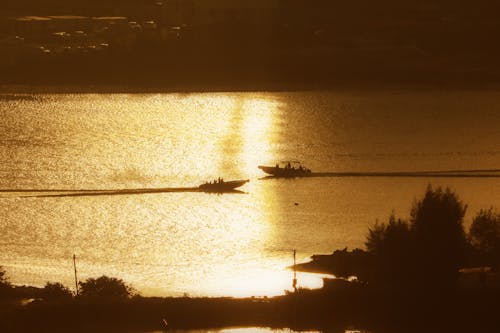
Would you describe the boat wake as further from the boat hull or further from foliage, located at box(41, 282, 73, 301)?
foliage, located at box(41, 282, 73, 301)

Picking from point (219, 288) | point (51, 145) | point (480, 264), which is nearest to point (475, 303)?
point (480, 264)

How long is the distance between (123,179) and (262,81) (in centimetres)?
754

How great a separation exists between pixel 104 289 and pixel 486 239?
182 centimetres

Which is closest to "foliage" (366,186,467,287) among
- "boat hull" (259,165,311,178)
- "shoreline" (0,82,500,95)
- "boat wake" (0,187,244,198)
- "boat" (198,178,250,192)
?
"boat" (198,178,250,192)

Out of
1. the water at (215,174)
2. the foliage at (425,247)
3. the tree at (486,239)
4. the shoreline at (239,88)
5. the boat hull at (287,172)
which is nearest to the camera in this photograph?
the foliage at (425,247)

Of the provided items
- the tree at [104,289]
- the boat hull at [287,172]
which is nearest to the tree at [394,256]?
the tree at [104,289]

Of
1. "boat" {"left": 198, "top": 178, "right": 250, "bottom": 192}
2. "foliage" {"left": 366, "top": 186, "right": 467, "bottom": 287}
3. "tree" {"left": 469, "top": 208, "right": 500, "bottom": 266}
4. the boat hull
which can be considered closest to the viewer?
"foliage" {"left": 366, "top": 186, "right": 467, "bottom": 287}

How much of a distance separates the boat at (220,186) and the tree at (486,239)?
378 centimetres

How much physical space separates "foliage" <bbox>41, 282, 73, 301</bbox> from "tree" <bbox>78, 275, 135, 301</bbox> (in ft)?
0.21

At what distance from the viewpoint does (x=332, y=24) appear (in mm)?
20516

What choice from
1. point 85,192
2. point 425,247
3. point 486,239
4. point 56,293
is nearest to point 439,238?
point 425,247

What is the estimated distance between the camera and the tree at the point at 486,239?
5.47 meters

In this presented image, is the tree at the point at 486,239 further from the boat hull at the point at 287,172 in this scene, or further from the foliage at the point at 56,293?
the boat hull at the point at 287,172

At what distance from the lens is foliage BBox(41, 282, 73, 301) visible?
526 centimetres
